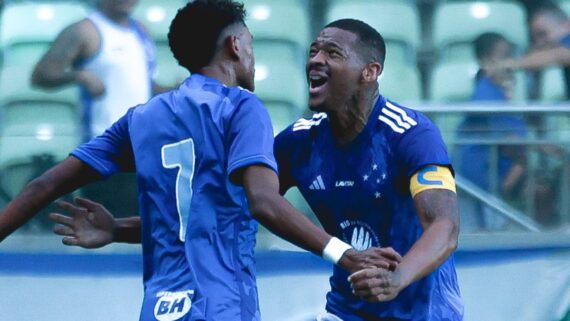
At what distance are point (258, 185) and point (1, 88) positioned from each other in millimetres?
2549

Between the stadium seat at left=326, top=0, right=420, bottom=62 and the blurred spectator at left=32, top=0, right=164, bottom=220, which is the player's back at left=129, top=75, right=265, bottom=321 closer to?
the blurred spectator at left=32, top=0, right=164, bottom=220

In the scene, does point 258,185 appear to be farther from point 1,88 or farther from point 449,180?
point 1,88

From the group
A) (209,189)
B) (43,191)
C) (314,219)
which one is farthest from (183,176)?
(314,219)

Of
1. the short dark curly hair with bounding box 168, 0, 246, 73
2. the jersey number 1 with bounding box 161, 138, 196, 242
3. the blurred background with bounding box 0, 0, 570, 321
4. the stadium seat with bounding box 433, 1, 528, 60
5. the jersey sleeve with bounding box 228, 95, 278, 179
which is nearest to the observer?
the jersey sleeve with bounding box 228, 95, 278, 179

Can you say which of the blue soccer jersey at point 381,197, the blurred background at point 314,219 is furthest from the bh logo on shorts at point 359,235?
the blurred background at point 314,219

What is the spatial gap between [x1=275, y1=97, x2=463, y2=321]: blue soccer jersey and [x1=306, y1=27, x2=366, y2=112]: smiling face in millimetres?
122

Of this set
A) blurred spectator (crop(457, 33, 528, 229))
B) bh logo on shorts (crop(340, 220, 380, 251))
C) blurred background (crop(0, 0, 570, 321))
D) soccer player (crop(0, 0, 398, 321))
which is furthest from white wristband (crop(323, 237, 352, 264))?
blurred spectator (crop(457, 33, 528, 229))

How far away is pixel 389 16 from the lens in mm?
6438

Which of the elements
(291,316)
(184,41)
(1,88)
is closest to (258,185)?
(184,41)

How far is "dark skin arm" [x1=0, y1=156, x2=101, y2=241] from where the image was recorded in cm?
430

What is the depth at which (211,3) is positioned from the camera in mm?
4199

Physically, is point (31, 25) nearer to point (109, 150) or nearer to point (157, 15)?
point (157, 15)

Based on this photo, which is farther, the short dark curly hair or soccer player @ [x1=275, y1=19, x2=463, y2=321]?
soccer player @ [x1=275, y1=19, x2=463, y2=321]

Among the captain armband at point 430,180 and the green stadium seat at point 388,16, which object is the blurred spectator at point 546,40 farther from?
the captain armband at point 430,180
